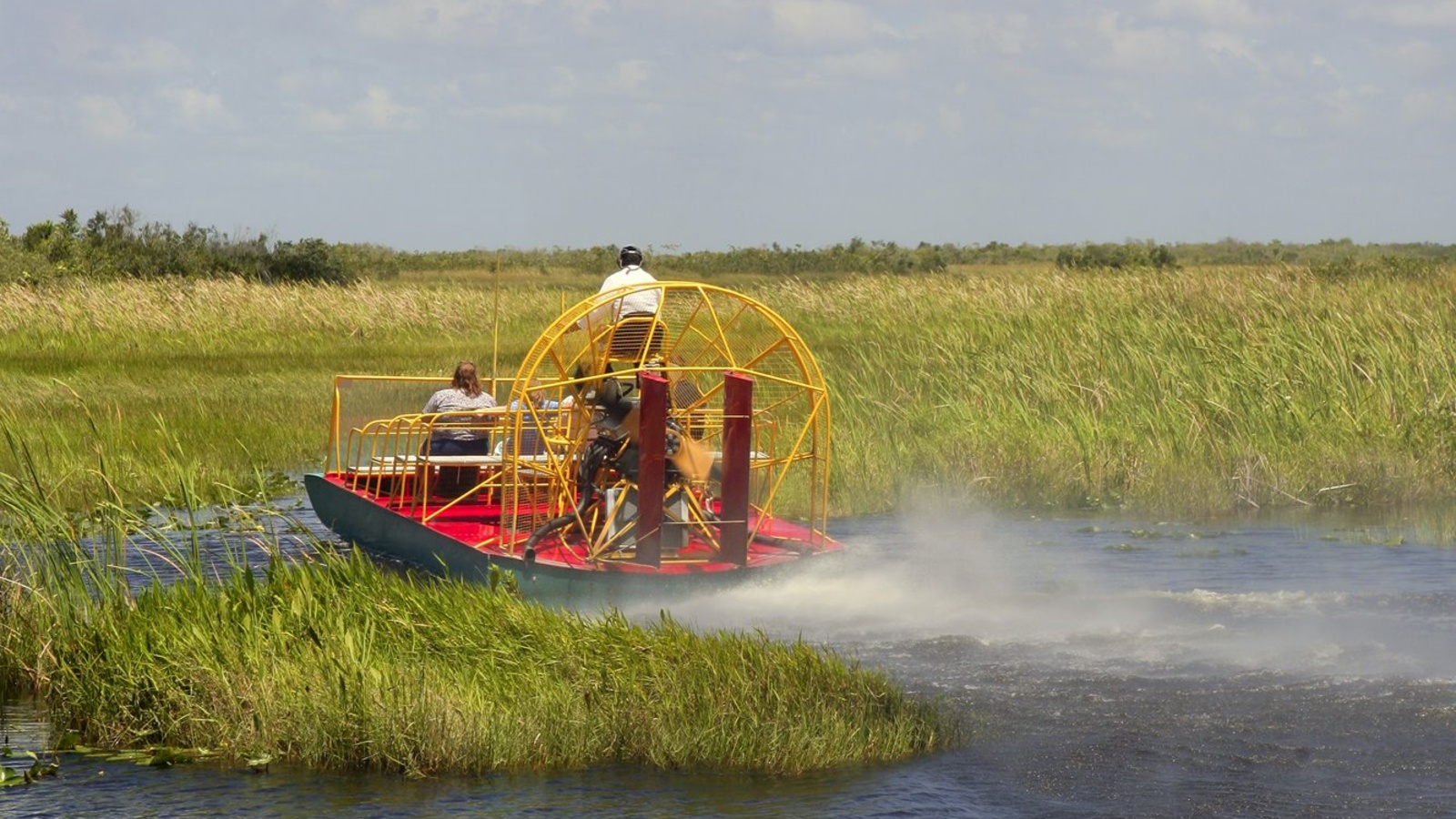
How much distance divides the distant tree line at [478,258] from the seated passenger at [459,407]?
10935 mm

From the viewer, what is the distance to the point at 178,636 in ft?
29.0

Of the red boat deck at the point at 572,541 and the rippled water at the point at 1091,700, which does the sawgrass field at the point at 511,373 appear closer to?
the rippled water at the point at 1091,700

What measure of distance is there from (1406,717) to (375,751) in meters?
5.11

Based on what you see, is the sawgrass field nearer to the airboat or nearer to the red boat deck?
the airboat

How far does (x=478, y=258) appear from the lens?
10594 cm

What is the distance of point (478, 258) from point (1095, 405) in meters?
89.9

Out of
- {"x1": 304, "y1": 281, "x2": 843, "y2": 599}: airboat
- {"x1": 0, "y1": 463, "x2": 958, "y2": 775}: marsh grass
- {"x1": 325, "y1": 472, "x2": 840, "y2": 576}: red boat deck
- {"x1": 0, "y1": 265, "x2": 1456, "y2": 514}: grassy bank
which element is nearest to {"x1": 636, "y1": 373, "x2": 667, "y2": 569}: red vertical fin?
{"x1": 304, "y1": 281, "x2": 843, "y2": 599}: airboat

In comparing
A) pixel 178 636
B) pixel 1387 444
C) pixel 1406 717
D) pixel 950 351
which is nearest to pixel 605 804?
pixel 178 636

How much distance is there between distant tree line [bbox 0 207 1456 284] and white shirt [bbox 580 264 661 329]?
1315 centimetres

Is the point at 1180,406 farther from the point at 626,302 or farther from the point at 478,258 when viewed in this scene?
the point at 478,258

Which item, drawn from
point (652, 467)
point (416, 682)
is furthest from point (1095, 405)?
point (416, 682)

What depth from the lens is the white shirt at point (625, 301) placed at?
39.3 ft

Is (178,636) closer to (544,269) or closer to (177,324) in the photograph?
(177,324)

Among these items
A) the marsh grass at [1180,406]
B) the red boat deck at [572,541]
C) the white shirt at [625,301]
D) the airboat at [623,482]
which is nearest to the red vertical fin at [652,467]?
the airboat at [623,482]
